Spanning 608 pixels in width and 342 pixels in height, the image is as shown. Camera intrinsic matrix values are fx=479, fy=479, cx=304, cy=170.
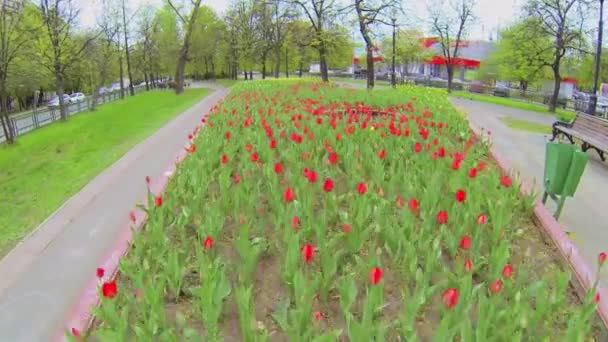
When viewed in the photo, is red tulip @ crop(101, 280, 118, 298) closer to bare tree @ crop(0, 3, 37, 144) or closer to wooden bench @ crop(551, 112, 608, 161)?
wooden bench @ crop(551, 112, 608, 161)

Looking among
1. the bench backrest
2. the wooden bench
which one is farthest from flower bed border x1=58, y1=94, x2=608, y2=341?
the bench backrest

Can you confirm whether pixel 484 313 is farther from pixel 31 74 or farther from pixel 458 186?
pixel 31 74

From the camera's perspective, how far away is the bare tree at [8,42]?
1823 cm

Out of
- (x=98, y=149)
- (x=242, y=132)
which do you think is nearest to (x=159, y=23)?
(x=98, y=149)

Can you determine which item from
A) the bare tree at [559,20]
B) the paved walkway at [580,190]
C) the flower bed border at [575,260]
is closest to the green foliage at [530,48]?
the bare tree at [559,20]

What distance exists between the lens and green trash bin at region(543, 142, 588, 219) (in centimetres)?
461

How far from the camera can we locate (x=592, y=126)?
11484 mm

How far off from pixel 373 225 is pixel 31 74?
31.1 meters

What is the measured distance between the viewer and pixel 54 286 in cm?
428

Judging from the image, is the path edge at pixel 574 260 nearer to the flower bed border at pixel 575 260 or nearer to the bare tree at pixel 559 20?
the flower bed border at pixel 575 260

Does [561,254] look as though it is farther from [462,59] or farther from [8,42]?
[462,59]

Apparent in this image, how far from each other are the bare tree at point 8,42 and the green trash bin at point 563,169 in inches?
742

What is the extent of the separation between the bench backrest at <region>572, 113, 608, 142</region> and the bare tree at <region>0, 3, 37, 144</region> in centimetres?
1905

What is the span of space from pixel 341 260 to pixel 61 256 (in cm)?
335
